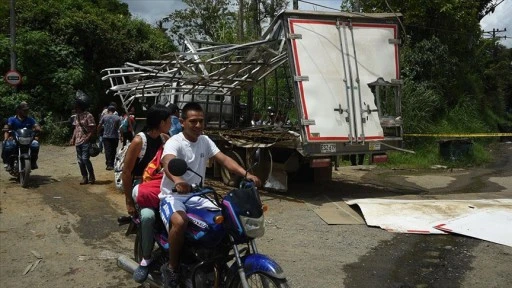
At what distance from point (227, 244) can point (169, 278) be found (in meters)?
0.62

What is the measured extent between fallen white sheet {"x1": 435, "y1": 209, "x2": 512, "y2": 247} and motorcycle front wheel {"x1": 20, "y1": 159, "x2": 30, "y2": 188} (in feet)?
23.3

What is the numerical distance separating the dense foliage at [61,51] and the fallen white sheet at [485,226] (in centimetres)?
1497

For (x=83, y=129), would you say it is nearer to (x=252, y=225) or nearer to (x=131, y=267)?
(x=131, y=267)

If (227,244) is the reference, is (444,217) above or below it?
below

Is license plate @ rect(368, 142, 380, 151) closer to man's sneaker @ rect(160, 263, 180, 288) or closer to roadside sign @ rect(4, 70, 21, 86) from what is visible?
Answer: man's sneaker @ rect(160, 263, 180, 288)

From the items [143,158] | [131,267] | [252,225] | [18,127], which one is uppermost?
[18,127]

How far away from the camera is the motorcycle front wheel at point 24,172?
915cm

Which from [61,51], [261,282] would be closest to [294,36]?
[261,282]

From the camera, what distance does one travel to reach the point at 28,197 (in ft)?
27.9

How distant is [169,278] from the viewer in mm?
3855

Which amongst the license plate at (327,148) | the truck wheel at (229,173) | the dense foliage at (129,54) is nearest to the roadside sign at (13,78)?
the dense foliage at (129,54)

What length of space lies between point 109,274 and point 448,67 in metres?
16.7

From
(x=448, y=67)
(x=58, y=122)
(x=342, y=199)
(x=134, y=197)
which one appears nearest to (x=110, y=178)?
(x=342, y=199)

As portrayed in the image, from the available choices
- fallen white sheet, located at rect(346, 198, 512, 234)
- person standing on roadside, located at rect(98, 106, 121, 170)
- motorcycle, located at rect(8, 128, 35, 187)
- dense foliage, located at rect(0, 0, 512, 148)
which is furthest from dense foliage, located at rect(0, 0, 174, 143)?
fallen white sheet, located at rect(346, 198, 512, 234)
